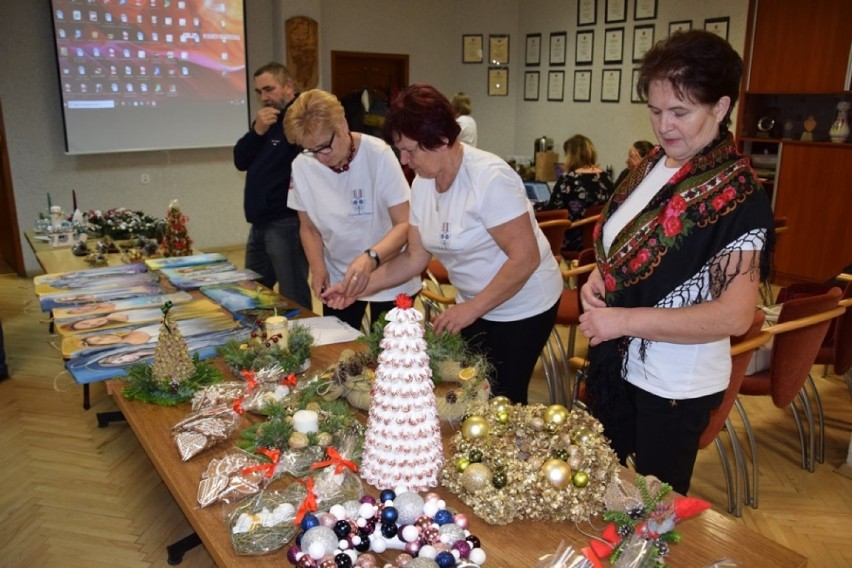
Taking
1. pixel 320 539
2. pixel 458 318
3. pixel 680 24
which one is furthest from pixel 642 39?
pixel 320 539

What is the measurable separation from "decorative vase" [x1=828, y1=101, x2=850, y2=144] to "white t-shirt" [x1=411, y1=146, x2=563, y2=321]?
4.21m

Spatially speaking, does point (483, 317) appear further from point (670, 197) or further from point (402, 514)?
point (402, 514)

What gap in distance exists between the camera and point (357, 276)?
7.46 ft

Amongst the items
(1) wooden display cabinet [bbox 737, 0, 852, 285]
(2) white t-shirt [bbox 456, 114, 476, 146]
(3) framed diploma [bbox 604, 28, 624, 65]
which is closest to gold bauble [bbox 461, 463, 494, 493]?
(1) wooden display cabinet [bbox 737, 0, 852, 285]

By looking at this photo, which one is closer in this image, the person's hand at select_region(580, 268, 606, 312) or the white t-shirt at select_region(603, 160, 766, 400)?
the white t-shirt at select_region(603, 160, 766, 400)

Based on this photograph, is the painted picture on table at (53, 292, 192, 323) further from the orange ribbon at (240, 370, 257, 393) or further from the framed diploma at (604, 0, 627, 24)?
the framed diploma at (604, 0, 627, 24)

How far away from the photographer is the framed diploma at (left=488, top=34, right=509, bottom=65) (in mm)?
8156

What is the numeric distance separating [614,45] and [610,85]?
39cm

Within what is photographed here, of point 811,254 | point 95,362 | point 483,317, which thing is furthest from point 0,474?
point 811,254

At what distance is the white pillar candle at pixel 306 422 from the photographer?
1.53 m

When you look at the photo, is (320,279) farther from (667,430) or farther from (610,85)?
(610,85)

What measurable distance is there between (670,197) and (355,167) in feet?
4.45

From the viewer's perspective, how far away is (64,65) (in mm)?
5793

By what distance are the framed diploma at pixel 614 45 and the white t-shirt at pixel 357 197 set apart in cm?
519
